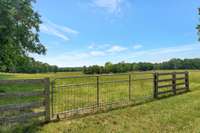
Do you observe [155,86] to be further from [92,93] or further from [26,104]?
[26,104]

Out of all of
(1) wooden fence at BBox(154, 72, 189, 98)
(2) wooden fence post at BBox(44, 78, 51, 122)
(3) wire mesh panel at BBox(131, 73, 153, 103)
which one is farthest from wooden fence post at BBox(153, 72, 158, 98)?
(2) wooden fence post at BBox(44, 78, 51, 122)

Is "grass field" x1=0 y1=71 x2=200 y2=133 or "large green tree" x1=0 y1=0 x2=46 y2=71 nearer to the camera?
"grass field" x1=0 y1=71 x2=200 y2=133

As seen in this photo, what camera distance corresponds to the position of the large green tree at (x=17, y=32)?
13.9m

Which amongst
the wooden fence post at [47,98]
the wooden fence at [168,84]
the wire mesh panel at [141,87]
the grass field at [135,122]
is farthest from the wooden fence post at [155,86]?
the wooden fence post at [47,98]

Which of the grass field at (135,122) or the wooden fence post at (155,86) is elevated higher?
the wooden fence post at (155,86)

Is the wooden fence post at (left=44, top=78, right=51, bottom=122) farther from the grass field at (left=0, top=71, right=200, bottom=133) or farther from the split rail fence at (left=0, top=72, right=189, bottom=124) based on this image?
the grass field at (left=0, top=71, right=200, bottom=133)

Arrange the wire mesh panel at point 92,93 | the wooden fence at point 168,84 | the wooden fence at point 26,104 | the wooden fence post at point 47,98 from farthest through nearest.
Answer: the wooden fence at point 168,84 → the wire mesh panel at point 92,93 → the wooden fence post at point 47,98 → the wooden fence at point 26,104

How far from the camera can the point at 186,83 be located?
1608 centimetres

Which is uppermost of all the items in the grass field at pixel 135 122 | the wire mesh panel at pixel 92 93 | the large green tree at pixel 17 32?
the large green tree at pixel 17 32

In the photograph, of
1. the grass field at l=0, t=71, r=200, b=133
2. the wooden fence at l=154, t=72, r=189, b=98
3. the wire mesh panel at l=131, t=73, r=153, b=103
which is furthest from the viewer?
the wooden fence at l=154, t=72, r=189, b=98

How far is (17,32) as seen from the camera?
16500 millimetres

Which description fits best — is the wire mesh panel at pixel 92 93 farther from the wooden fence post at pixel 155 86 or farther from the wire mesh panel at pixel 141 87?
the wooden fence post at pixel 155 86

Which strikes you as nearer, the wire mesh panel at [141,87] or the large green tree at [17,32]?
the wire mesh panel at [141,87]

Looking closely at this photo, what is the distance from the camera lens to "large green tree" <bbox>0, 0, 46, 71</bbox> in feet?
45.6
